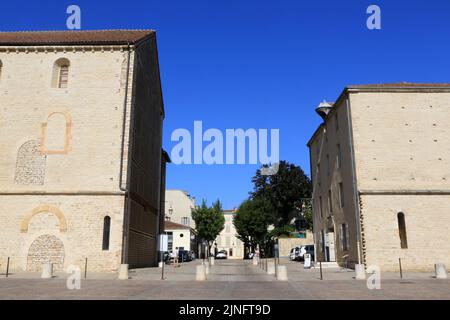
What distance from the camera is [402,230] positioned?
24.8m

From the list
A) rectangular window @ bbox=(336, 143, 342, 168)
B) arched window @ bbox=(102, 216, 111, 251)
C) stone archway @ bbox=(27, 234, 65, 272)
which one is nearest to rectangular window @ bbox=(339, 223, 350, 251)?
rectangular window @ bbox=(336, 143, 342, 168)

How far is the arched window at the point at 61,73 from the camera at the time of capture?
85.4ft

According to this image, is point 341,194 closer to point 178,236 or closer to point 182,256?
point 182,256

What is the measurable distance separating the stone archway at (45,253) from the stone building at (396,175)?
1759 cm

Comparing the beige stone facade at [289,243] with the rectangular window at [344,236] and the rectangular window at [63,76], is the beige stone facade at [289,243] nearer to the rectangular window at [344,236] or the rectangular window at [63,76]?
the rectangular window at [344,236]

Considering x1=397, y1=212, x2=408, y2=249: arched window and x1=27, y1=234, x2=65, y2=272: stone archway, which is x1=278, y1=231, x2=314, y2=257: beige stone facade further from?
x1=27, y1=234, x2=65, y2=272: stone archway

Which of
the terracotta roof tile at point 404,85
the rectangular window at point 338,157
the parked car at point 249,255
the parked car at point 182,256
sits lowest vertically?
the parked car at point 249,255

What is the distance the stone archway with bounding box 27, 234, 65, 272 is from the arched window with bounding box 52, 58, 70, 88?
31.7 feet

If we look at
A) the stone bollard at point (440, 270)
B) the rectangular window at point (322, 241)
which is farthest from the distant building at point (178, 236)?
the stone bollard at point (440, 270)

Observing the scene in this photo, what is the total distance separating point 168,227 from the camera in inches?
2566

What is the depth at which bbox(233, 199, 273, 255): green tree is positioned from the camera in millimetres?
63969

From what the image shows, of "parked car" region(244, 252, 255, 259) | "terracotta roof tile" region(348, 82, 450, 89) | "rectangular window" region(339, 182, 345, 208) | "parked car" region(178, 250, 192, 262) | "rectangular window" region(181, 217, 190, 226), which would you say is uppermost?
"terracotta roof tile" region(348, 82, 450, 89)

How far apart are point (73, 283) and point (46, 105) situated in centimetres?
1391
